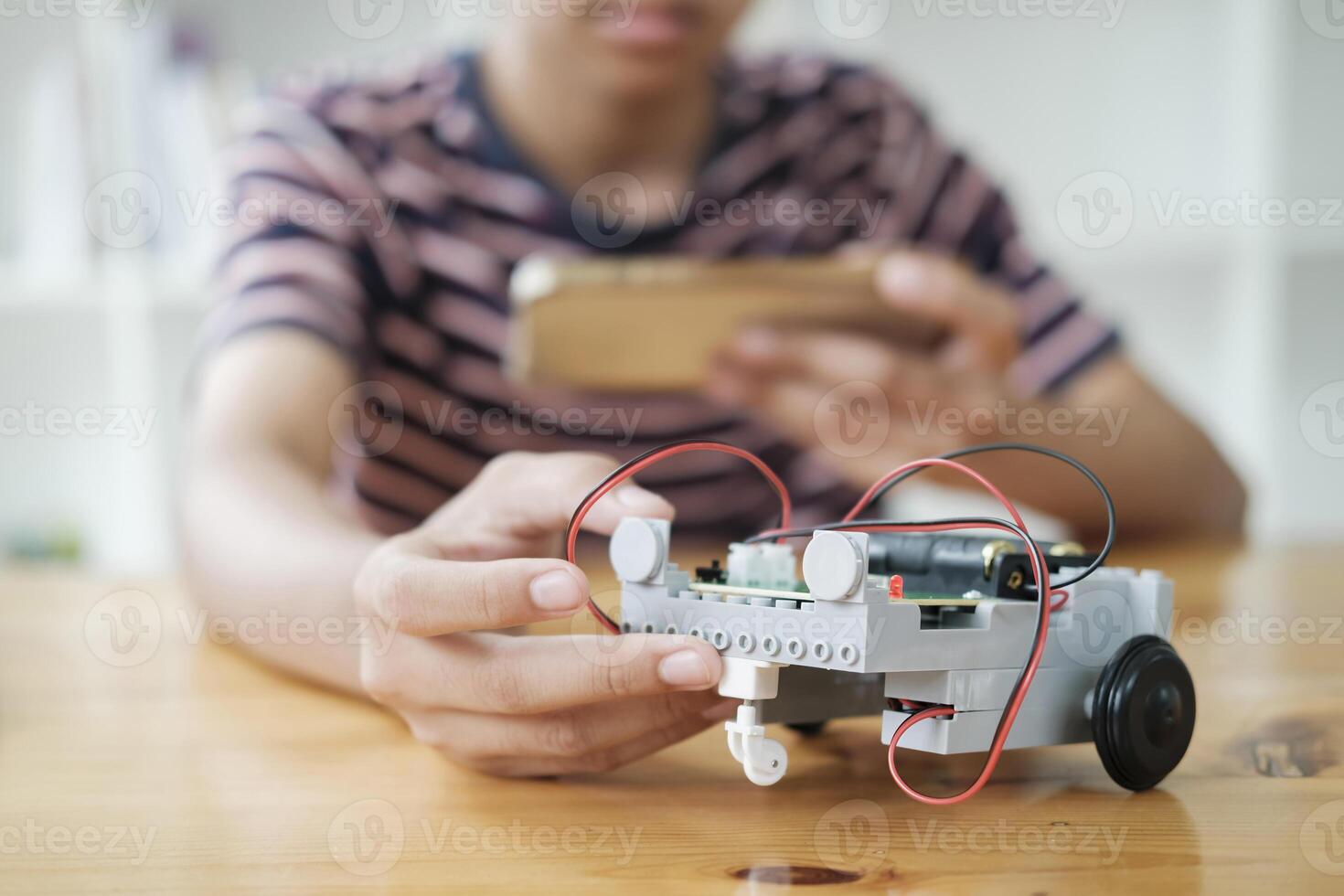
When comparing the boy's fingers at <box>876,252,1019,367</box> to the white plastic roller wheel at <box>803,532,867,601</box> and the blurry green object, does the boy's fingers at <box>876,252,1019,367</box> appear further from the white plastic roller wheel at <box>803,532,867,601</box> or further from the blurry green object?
the blurry green object

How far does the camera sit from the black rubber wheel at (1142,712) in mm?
442

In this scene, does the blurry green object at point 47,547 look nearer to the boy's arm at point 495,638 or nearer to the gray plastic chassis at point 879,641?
the boy's arm at point 495,638

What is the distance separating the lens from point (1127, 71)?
2477 mm

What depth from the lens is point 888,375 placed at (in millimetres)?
1115

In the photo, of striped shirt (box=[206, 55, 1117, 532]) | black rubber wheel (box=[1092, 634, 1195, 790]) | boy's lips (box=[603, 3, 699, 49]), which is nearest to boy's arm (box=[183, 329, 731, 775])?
black rubber wheel (box=[1092, 634, 1195, 790])

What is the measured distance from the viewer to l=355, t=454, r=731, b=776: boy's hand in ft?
1.41

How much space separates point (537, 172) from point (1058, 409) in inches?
26.4

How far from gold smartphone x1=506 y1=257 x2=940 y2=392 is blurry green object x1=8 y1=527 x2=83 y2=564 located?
168 centimetres

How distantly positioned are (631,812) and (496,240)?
3.18 feet

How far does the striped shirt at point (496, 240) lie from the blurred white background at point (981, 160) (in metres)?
0.82

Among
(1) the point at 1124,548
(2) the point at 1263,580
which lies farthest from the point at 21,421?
(2) the point at 1263,580

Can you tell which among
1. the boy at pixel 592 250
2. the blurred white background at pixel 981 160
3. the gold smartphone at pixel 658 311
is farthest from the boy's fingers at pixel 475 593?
the blurred white background at pixel 981 160

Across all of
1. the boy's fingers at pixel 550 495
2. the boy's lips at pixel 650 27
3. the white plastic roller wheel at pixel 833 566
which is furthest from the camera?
the boy's lips at pixel 650 27

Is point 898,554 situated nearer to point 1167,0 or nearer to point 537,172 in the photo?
point 537,172
